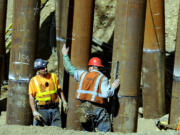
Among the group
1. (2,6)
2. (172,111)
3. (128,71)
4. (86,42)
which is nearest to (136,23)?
(128,71)

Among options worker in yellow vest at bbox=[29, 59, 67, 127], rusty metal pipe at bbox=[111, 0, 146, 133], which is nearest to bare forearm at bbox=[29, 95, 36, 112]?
worker in yellow vest at bbox=[29, 59, 67, 127]

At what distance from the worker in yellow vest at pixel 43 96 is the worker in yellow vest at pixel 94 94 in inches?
18.2

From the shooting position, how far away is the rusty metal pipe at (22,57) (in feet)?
22.8

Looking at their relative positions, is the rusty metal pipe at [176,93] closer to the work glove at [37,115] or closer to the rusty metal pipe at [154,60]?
the rusty metal pipe at [154,60]

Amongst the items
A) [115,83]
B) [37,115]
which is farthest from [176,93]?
[37,115]

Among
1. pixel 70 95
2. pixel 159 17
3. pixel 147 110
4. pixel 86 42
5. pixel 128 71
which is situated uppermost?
pixel 159 17

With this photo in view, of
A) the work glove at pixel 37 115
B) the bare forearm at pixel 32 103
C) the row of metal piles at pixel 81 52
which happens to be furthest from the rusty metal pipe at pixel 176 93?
the bare forearm at pixel 32 103

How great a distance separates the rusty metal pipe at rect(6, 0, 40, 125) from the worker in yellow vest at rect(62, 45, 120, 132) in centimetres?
84

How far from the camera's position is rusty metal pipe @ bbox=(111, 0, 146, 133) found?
6211mm

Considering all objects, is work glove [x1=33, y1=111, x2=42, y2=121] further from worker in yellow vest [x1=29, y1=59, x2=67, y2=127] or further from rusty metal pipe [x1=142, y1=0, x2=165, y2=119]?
rusty metal pipe [x1=142, y1=0, x2=165, y2=119]

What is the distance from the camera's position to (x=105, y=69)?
531 inches

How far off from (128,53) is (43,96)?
1.80 m

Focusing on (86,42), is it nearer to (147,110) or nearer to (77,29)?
(77,29)

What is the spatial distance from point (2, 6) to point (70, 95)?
5541mm
